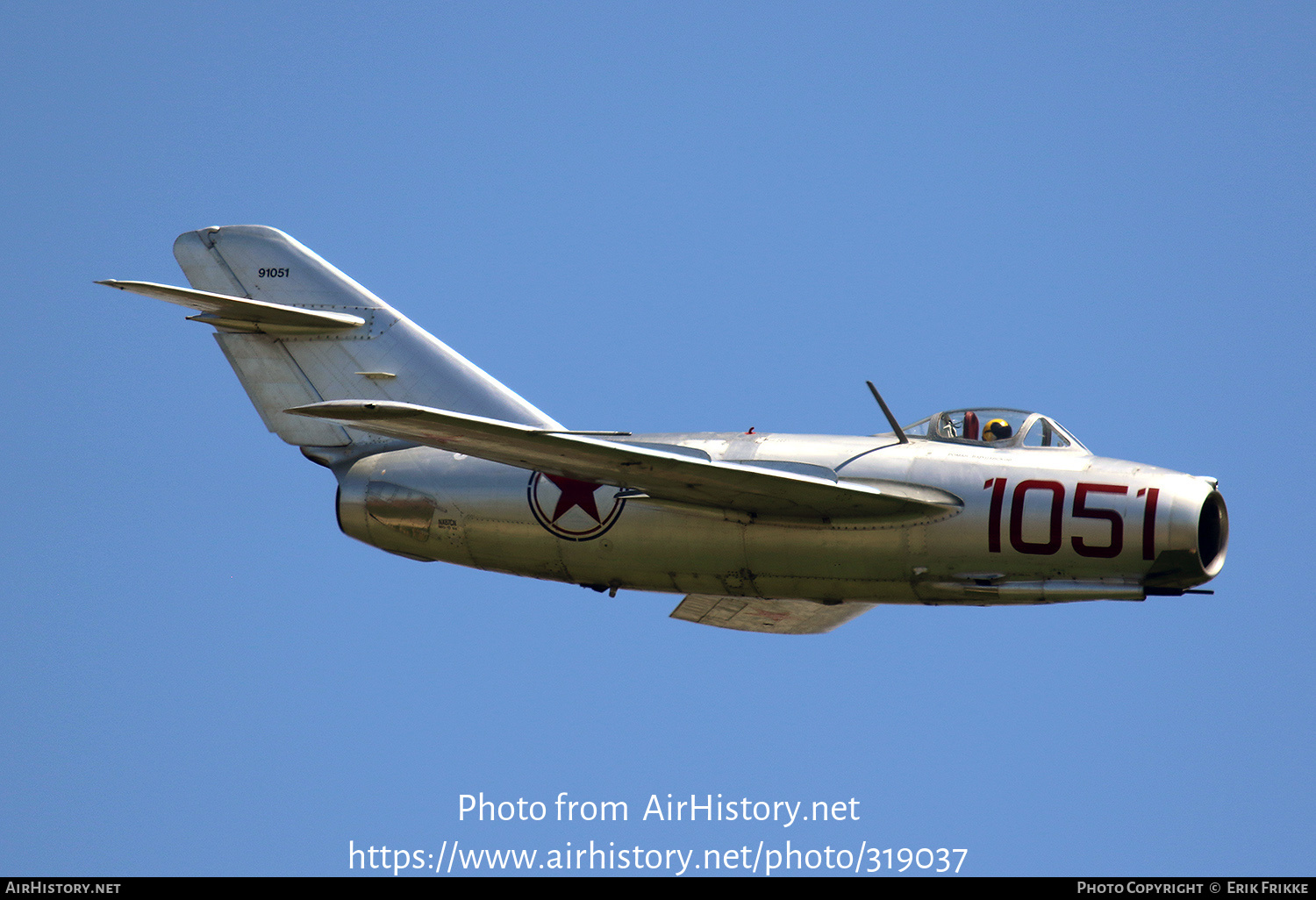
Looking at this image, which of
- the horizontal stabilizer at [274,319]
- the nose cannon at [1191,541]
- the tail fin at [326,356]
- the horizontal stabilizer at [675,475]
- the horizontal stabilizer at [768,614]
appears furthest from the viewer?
the horizontal stabilizer at [274,319]

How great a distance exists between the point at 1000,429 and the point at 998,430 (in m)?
0.03

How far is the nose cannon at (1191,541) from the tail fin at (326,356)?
782 cm

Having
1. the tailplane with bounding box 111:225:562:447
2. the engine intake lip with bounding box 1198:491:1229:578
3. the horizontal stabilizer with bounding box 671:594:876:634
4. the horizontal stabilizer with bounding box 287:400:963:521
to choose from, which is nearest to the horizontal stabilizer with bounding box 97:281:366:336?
the tailplane with bounding box 111:225:562:447

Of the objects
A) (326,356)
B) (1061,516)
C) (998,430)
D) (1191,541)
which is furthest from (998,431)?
(326,356)

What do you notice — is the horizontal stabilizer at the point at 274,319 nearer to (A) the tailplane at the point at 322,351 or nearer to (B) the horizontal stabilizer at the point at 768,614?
(A) the tailplane at the point at 322,351

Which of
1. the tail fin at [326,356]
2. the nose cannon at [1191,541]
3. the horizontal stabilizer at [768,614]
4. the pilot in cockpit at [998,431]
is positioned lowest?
the horizontal stabilizer at [768,614]

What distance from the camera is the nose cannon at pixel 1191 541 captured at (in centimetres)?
1648

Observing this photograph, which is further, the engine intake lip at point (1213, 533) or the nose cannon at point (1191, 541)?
the engine intake lip at point (1213, 533)

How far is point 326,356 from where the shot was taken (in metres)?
21.2

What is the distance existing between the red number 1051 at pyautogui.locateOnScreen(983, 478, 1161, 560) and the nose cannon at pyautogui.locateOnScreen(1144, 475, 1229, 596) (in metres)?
0.19

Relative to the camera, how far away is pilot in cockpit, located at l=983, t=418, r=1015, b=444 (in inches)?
699

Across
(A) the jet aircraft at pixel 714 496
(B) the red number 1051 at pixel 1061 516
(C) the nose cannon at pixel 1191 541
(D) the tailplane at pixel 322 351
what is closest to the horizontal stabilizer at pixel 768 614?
(A) the jet aircraft at pixel 714 496

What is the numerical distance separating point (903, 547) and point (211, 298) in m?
9.17

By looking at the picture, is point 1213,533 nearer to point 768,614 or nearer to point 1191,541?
point 1191,541
